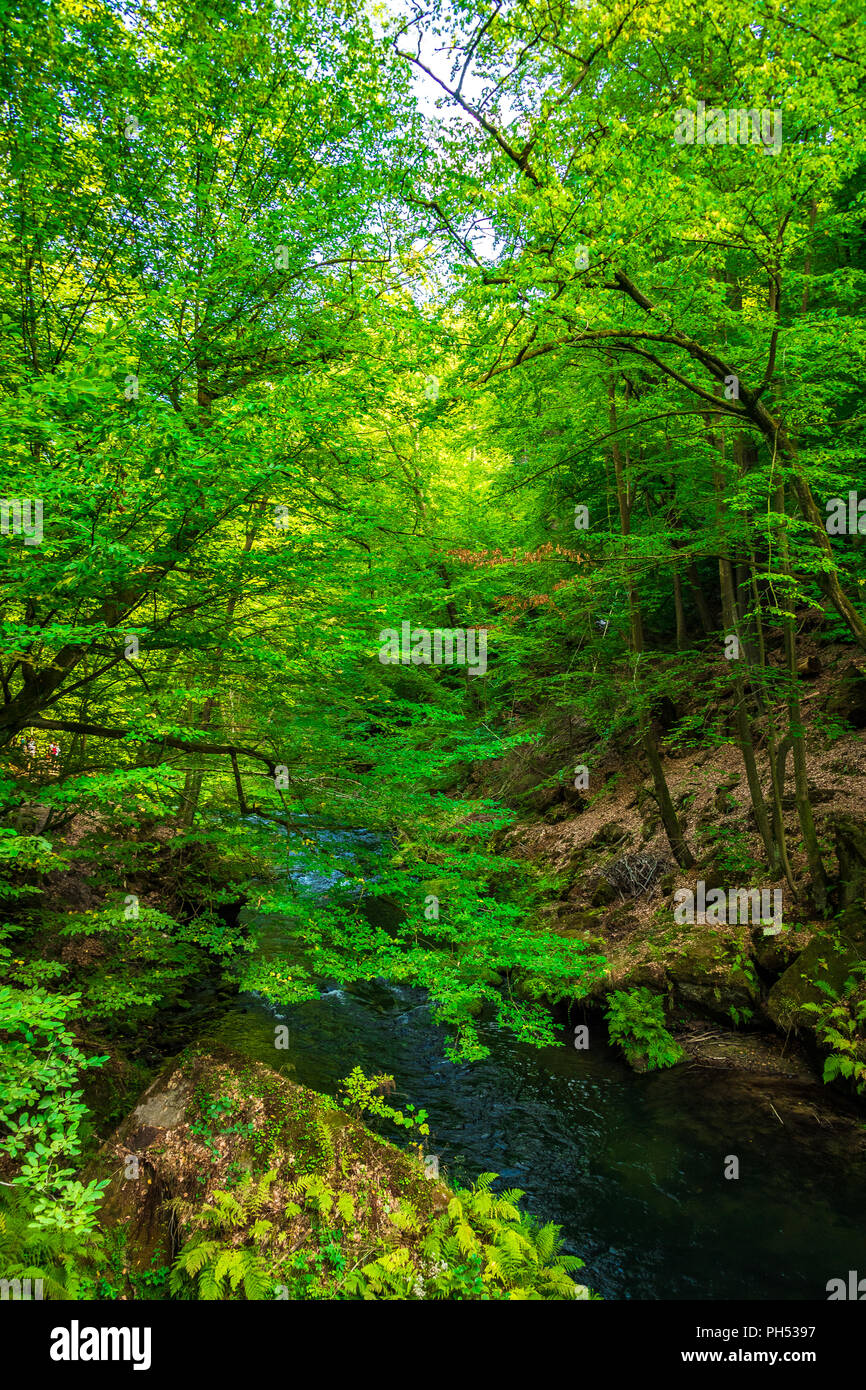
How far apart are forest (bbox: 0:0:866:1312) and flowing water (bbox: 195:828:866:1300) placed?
0.05 meters

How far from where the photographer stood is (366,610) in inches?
236

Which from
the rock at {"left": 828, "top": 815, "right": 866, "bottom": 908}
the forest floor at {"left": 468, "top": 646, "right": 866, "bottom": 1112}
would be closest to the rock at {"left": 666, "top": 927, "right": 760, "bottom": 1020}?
the forest floor at {"left": 468, "top": 646, "right": 866, "bottom": 1112}

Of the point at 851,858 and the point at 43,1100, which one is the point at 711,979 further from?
the point at 43,1100

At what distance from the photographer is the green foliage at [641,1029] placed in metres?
8.12

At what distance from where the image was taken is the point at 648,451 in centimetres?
1148

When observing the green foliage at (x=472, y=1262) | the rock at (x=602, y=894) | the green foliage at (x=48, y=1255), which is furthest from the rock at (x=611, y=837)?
the green foliage at (x=48, y=1255)

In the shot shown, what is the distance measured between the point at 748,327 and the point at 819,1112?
8655 millimetres

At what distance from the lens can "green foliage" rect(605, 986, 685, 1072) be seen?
8125 millimetres

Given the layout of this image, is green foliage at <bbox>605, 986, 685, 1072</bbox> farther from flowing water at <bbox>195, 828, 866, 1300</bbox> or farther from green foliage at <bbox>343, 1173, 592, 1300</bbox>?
green foliage at <bbox>343, 1173, 592, 1300</bbox>

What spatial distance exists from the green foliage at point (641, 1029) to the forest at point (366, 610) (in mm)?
62

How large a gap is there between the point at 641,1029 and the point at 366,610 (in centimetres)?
703

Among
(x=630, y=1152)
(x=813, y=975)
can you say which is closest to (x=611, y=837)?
(x=813, y=975)

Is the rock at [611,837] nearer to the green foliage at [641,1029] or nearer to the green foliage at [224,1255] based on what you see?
the green foliage at [641,1029]
